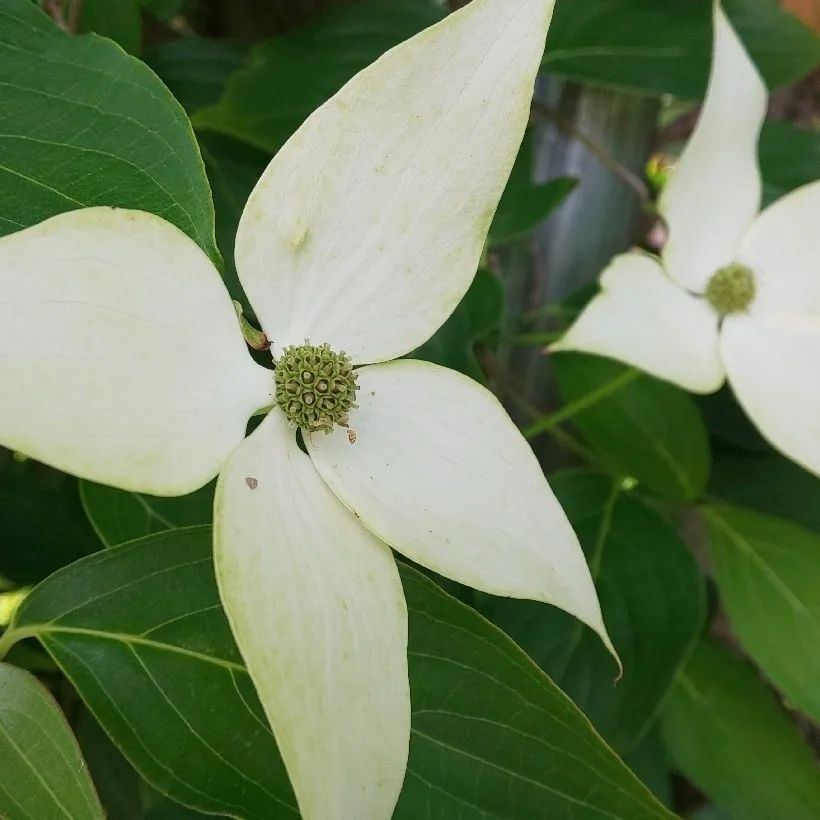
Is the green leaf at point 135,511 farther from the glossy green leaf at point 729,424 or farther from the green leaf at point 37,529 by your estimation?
the glossy green leaf at point 729,424

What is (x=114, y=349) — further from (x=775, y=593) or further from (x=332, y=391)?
(x=775, y=593)

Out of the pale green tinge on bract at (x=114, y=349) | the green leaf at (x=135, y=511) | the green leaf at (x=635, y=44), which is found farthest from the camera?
the green leaf at (x=635, y=44)

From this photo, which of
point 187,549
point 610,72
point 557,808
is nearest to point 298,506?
point 187,549

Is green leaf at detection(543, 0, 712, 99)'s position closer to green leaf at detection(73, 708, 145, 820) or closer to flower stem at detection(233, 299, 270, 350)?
flower stem at detection(233, 299, 270, 350)

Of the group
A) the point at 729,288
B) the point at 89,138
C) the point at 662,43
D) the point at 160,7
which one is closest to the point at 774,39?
the point at 662,43

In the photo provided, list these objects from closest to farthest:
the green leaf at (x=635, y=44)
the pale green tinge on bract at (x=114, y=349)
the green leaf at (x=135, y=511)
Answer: the pale green tinge on bract at (x=114, y=349)
the green leaf at (x=135, y=511)
the green leaf at (x=635, y=44)

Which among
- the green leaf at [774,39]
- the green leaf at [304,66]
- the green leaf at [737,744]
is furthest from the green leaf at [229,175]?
the green leaf at [737,744]

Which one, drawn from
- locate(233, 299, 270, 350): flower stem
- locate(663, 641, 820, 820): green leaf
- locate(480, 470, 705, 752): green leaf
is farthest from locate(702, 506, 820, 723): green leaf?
locate(233, 299, 270, 350): flower stem
